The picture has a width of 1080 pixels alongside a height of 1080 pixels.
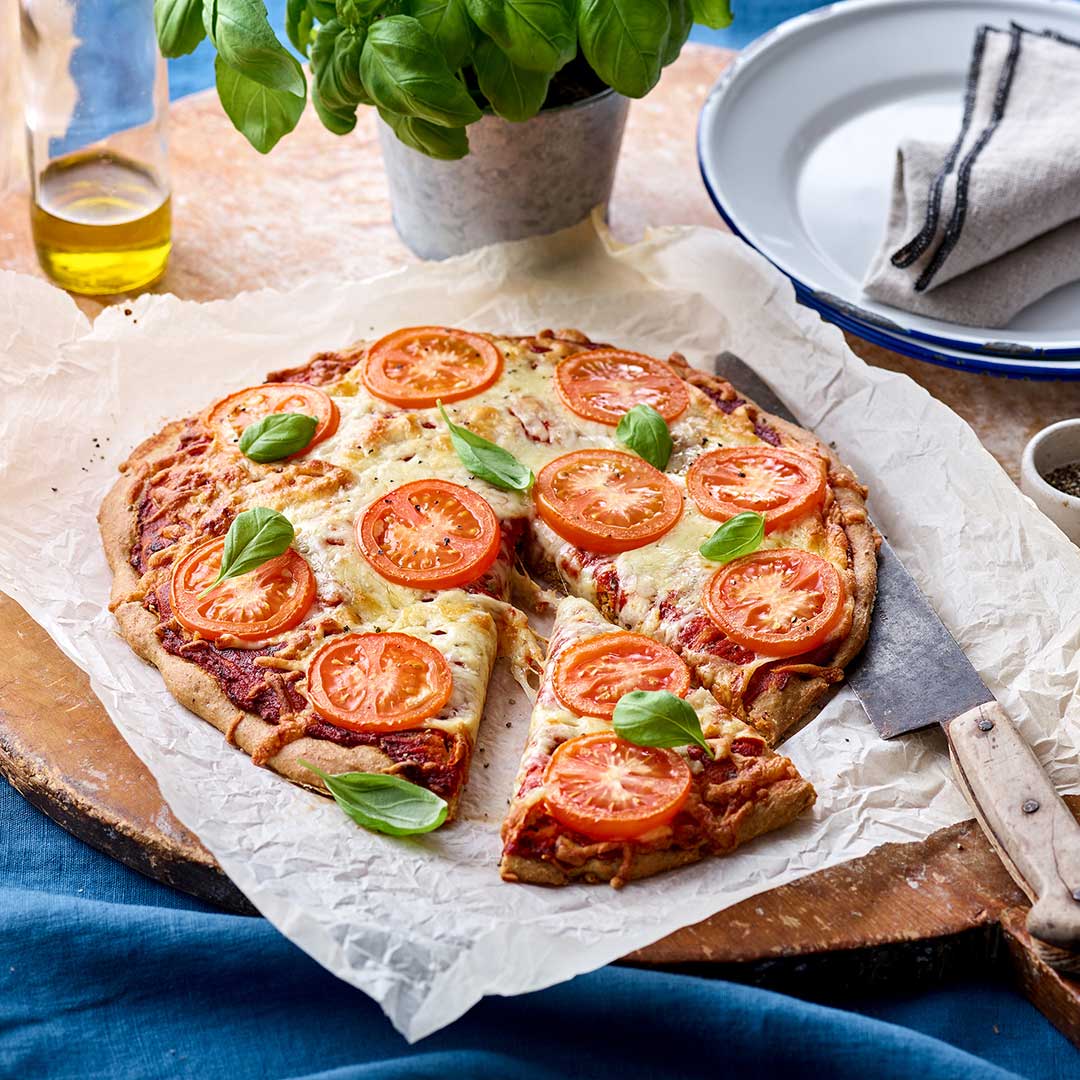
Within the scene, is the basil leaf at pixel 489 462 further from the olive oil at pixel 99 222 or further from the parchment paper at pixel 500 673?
the olive oil at pixel 99 222

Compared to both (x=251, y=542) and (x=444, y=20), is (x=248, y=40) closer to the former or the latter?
(x=444, y=20)

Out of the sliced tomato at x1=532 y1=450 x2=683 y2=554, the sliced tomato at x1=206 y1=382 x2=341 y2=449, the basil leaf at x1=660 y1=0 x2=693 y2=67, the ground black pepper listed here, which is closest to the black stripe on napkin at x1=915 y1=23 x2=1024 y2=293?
the ground black pepper

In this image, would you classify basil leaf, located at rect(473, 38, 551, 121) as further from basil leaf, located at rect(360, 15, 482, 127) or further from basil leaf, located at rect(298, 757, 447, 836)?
basil leaf, located at rect(298, 757, 447, 836)

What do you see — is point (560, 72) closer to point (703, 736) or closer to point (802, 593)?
point (802, 593)

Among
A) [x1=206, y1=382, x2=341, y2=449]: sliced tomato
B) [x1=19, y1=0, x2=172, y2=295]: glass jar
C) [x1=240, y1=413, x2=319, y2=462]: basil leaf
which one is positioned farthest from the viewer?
[x1=19, y1=0, x2=172, y2=295]: glass jar

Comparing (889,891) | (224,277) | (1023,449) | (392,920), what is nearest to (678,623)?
(889,891)

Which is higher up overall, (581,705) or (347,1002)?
(581,705)
